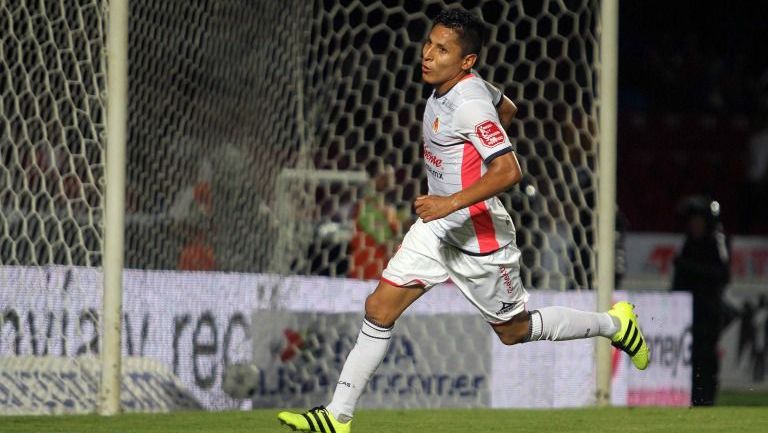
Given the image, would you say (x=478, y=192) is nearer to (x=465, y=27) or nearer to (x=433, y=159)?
(x=433, y=159)

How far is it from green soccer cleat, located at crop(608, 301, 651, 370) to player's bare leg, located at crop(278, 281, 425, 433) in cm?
105

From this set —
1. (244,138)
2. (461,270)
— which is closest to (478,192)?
(461,270)

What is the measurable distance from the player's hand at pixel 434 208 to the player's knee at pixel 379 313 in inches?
19.5

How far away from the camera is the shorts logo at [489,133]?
17.0 ft

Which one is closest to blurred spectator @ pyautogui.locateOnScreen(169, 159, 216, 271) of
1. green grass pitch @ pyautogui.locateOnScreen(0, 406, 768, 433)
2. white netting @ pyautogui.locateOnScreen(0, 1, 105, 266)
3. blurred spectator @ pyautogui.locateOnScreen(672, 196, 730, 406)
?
white netting @ pyautogui.locateOnScreen(0, 1, 105, 266)

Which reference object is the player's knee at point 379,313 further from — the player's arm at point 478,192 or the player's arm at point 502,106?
the player's arm at point 502,106

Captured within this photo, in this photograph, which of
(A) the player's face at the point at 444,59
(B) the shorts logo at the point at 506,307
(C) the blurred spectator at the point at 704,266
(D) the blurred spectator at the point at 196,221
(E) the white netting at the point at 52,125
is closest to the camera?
(A) the player's face at the point at 444,59

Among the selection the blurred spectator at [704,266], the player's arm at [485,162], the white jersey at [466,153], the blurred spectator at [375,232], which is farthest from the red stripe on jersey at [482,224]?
the blurred spectator at [704,266]

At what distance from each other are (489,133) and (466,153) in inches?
7.4

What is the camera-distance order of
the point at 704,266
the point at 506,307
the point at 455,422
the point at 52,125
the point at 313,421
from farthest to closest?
the point at 704,266 < the point at 52,125 < the point at 455,422 < the point at 506,307 < the point at 313,421

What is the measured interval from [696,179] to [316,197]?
9.80 meters

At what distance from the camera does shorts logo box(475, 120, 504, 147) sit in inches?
204

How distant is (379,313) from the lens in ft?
17.6

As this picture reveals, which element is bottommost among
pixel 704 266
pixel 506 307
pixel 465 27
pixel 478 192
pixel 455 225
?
pixel 704 266
